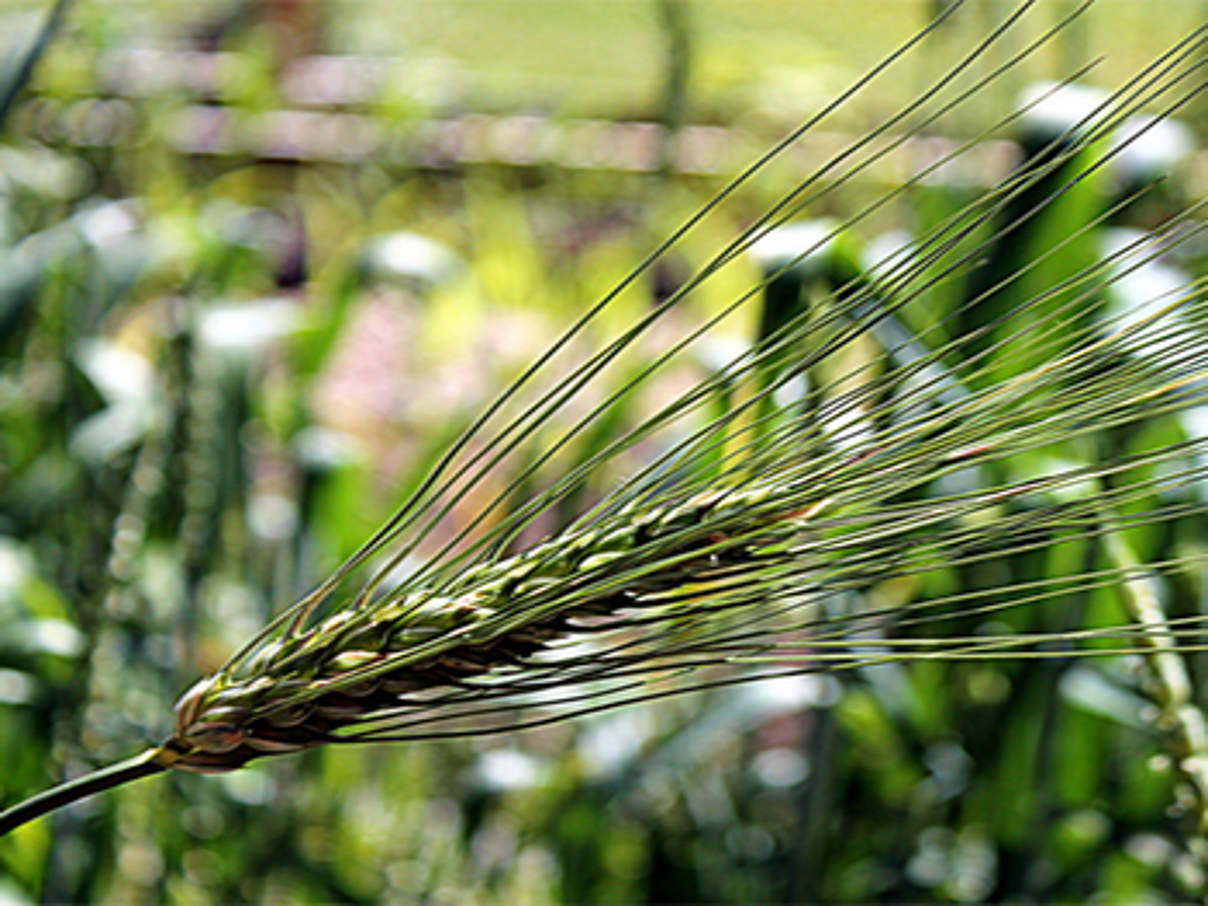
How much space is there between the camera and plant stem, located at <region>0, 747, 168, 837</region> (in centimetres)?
27

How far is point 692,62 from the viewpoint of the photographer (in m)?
0.77

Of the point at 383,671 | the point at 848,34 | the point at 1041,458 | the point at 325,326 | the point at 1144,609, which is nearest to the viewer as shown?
the point at 383,671

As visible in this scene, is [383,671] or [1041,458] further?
[1041,458]

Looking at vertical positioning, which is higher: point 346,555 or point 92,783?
point 346,555

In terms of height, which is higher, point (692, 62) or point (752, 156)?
point (752, 156)

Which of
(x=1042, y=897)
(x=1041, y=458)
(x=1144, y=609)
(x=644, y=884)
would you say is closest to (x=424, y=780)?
(x=644, y=884)

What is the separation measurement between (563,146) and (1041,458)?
0.81m

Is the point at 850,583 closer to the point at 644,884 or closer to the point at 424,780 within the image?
the point at 644,884

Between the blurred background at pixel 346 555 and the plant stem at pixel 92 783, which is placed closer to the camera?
the plant stem at pixel 92 783

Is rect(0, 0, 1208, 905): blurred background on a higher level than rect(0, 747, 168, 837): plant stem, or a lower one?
higher

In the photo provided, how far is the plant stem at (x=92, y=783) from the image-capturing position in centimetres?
27

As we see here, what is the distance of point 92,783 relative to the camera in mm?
268

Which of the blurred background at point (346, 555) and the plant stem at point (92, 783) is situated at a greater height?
the blurred background at point (346, 555)

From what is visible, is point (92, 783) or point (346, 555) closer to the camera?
point (92, 783)
